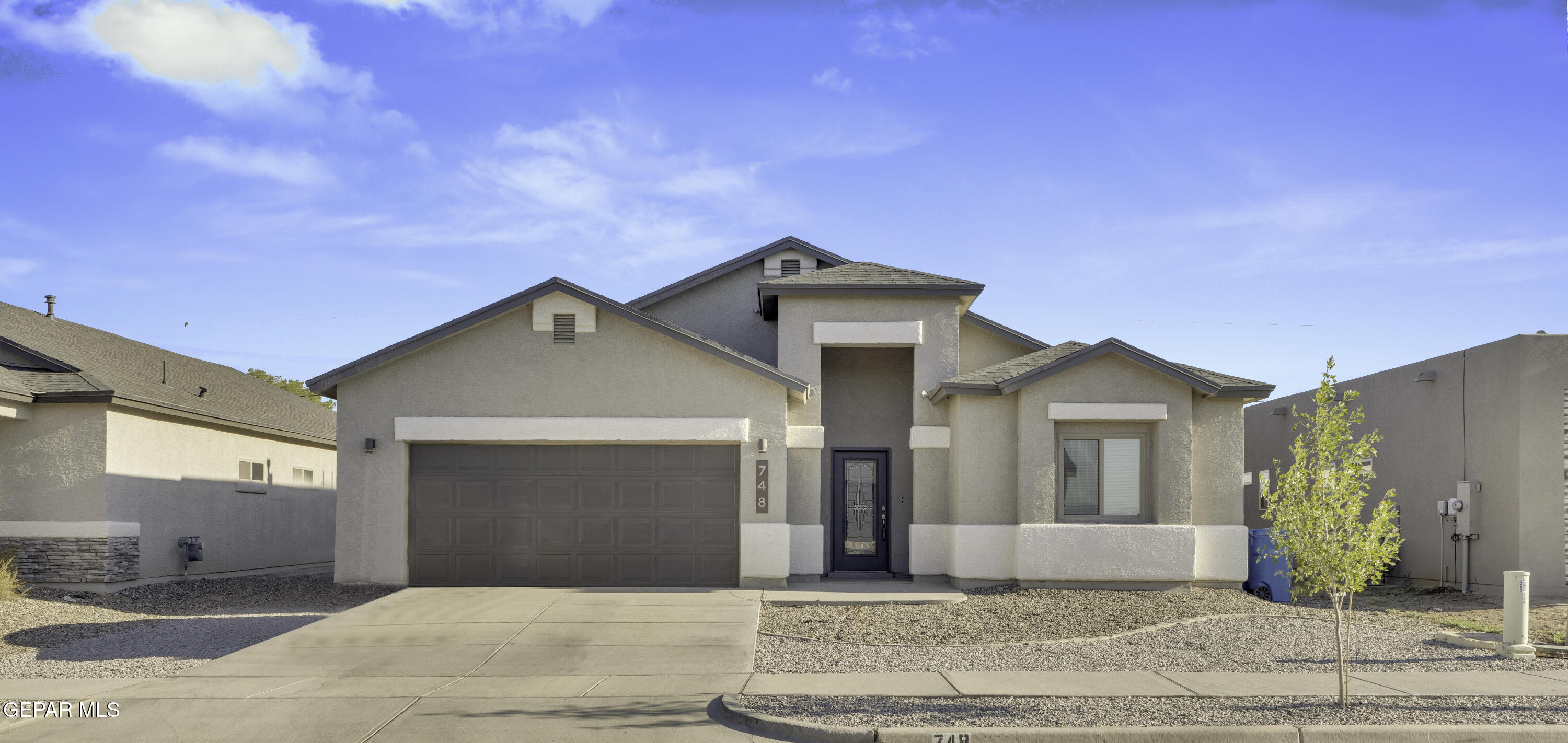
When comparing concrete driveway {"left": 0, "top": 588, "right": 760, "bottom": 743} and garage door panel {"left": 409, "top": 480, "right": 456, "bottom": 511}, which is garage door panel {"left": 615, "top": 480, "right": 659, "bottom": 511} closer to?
concrete driveway {"left": 0, "top": 588, "right": 760, "bottom": 743}

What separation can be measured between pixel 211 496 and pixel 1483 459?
70.1 ft

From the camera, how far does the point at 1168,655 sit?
10.8m

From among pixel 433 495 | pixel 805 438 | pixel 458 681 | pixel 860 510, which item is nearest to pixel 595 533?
pixel 433 495

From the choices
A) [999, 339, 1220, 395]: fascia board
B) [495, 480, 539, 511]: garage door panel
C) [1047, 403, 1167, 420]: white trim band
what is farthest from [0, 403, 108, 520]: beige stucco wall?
[1047, 403, 1167, 420]: white trim band

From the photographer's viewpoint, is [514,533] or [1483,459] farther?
[1483,459]

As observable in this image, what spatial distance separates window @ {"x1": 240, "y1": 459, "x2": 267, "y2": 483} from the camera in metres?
19.5

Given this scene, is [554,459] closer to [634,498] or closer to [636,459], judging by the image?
[636,459]

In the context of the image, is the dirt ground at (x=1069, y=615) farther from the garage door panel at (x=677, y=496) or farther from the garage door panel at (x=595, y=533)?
the garage door panel at (x=595, y=533)

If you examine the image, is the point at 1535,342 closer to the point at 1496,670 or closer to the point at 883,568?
the point at 1496,670

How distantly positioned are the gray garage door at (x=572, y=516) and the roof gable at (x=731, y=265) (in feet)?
14.9

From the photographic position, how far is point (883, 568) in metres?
17.4

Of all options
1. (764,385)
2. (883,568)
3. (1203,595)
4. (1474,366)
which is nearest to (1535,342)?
(1474,366)

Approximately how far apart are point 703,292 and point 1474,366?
13.2 metres

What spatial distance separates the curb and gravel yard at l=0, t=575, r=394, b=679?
22.1 feet
